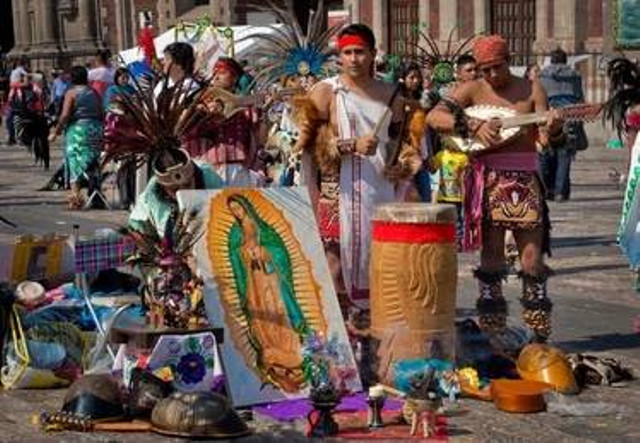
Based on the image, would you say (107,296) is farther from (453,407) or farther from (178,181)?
(453,407)

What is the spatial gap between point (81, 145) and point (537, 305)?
933 cm

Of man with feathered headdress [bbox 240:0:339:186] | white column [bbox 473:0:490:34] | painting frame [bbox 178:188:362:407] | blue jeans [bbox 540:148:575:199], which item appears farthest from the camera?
white column [bbox 473:0:490:34]

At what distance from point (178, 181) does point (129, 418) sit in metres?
1.36

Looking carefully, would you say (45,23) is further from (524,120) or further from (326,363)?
(326,363)

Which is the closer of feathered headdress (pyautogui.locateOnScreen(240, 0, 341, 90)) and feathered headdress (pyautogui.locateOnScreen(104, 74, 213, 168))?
feathered headdress (pyautogui.locateOnScreen(104, 74, 213, 168))

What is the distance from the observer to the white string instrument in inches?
278

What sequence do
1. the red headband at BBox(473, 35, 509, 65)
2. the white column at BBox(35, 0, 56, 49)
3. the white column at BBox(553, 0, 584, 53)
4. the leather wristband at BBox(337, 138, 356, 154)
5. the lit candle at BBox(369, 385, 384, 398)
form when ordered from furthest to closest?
the white column at BBox(35, 0, 56, 49) → the white column at BBox(553, 0, 584, 53) → the red headband at BBox(473, 35, 509, 65) → the leather wristband at BBox(337, 138, 356, 154) → the lit candle at BBox(369, 385, 384, 398)

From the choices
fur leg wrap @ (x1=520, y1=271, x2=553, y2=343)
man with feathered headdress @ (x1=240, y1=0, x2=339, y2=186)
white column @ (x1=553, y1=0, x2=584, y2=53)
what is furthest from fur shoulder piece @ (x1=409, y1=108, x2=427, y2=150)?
white column @ (x1=553, y1=0, x2=584, y2=53)

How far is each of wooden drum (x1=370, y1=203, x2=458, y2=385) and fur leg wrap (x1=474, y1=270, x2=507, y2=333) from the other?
65cm

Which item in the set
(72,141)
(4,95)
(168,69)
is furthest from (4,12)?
(168,69)

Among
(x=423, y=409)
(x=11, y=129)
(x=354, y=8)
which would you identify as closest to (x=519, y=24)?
(x=354, y=8)

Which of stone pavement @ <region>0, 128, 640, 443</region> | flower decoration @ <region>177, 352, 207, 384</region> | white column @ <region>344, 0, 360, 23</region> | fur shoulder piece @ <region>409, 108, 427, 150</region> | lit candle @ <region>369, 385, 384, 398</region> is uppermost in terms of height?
white column @ <region>344, 0, 360, 23</region>

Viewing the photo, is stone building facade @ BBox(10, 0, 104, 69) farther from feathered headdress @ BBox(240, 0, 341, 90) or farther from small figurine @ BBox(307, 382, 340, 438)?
small figurine @ BBox(307, 382, 340, 438)

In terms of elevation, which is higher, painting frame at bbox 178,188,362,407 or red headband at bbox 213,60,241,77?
red headband at bbox 213,60,241,77
